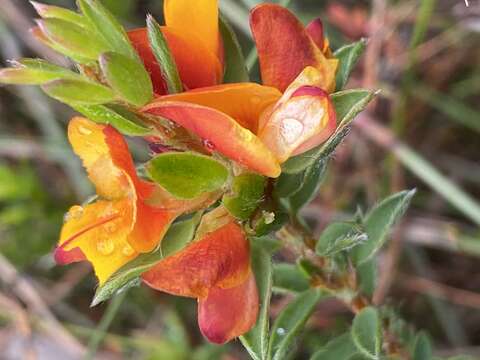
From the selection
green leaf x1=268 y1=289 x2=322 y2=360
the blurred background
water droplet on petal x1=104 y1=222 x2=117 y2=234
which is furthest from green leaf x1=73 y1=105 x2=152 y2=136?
the blurred background

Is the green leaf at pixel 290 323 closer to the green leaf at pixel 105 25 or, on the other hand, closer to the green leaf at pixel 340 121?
the green leaf at pixel 340 121

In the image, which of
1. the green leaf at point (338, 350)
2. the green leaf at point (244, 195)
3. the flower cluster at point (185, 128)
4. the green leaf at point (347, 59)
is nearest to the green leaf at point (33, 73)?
the flower cluster at point (185, 128)

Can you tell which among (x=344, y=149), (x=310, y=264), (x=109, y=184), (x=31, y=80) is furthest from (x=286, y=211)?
(x=344, y=149)

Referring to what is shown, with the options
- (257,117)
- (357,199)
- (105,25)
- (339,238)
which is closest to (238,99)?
(257,117)

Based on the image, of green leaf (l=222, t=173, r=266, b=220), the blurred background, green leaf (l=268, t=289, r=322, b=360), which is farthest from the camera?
the blurred background

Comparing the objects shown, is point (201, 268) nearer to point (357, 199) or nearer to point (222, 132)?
point (222, 132)

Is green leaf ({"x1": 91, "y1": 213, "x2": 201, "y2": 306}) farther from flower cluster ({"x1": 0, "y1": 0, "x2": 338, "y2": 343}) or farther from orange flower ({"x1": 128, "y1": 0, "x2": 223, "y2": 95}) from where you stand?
orange flower ({"x1": 128, "y1": 0, "x2": 223, "y2": 95})
